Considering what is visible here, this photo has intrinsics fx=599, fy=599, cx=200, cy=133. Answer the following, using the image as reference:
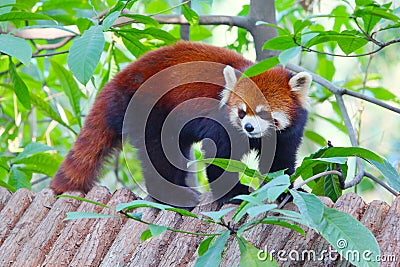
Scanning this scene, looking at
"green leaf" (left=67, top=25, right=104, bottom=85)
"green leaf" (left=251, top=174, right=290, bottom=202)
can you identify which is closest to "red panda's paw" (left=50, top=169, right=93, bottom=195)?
"green leaf" (left=67, top=25, right=104, bottom=85)

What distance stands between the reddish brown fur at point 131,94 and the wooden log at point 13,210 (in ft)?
0.60

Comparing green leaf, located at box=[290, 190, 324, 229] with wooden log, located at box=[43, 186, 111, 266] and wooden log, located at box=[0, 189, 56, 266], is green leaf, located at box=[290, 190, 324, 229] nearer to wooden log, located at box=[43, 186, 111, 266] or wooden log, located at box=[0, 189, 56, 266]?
wooden log, located at box=[43, 186, 111, 266]

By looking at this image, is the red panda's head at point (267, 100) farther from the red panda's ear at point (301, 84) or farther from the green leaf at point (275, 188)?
the green leaf at point (275, 188)

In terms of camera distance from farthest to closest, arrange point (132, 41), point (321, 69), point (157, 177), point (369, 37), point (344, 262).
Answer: point (321, 69) < point (132, 41) < point (157, 177) < point (369, 37) < point (344, 262)

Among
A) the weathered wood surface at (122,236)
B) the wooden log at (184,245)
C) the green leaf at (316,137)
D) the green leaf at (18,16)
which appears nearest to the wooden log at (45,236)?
the weathered wood surface at (122,236)

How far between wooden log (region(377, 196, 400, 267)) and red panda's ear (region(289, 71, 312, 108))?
0.89 meters

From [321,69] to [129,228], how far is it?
2.07 m

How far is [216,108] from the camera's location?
2.63m

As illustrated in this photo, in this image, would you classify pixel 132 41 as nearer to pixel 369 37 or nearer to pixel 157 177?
pixel 157 177

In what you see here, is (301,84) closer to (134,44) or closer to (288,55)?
(134,44)

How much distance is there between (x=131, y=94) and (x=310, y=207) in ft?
4.38

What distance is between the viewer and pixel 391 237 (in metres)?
1.67

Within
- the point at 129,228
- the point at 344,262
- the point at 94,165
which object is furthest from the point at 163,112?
the point at 344,262

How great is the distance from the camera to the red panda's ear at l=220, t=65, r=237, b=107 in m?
2.49
